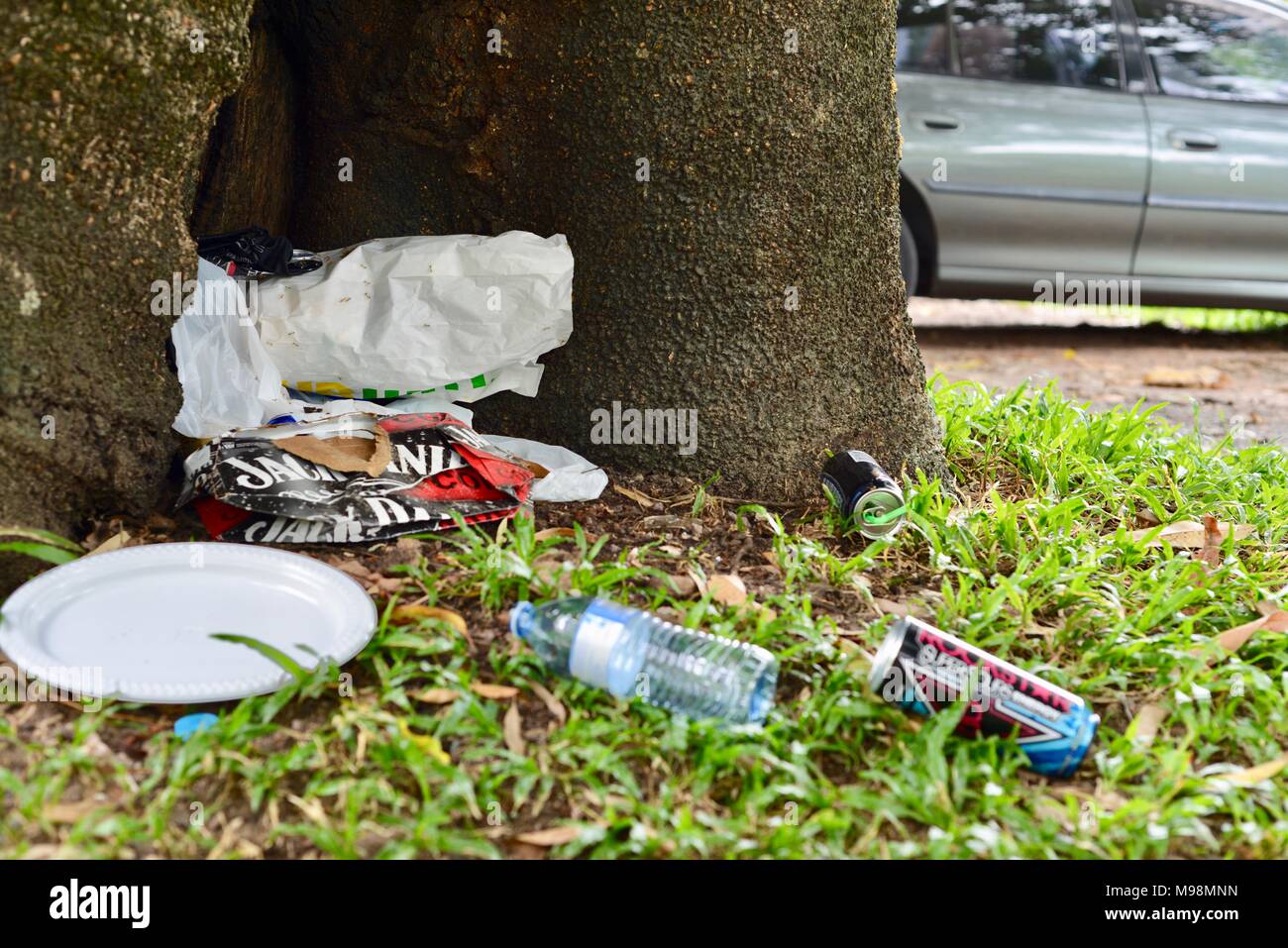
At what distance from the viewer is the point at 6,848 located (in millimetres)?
1647

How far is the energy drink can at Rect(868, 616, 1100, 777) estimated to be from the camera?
1938 mm

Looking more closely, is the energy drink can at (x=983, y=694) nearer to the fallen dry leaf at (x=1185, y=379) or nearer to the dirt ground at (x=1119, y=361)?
the dirt ground at (x=1119, y=361)

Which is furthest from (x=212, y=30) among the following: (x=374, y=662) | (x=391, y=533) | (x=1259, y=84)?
(x=1259, y=84)

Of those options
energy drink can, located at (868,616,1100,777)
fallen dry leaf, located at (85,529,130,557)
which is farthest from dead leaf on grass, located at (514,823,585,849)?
fallen dry leaf, located at (85,529,130,557)

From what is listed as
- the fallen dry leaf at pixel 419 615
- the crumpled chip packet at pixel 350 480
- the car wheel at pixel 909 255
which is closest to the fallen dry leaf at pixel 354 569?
the crumpled chip packet at pixel 350 480

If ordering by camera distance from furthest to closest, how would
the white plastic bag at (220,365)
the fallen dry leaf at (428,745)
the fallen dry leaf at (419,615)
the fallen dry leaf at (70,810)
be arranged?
the white plastic bag at (220,365), the fallen dry leaf at (419,615), the fallen dry leaf at (428,745), the fallen dry leaf at (70,810)

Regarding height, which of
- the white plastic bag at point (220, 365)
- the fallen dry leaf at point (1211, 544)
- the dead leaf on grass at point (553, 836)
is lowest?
the dead leaf on grass at point (553, 836)

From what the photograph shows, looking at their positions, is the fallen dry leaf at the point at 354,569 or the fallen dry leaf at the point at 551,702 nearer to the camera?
the fallen dry leaf at the point at 551,702

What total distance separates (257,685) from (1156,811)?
4.88 ft

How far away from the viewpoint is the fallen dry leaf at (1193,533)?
286 centimetres

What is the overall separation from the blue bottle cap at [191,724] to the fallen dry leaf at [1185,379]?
4.55 metres

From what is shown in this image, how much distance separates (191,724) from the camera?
1.89 meters

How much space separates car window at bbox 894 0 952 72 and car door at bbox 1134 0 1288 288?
1.02 m
